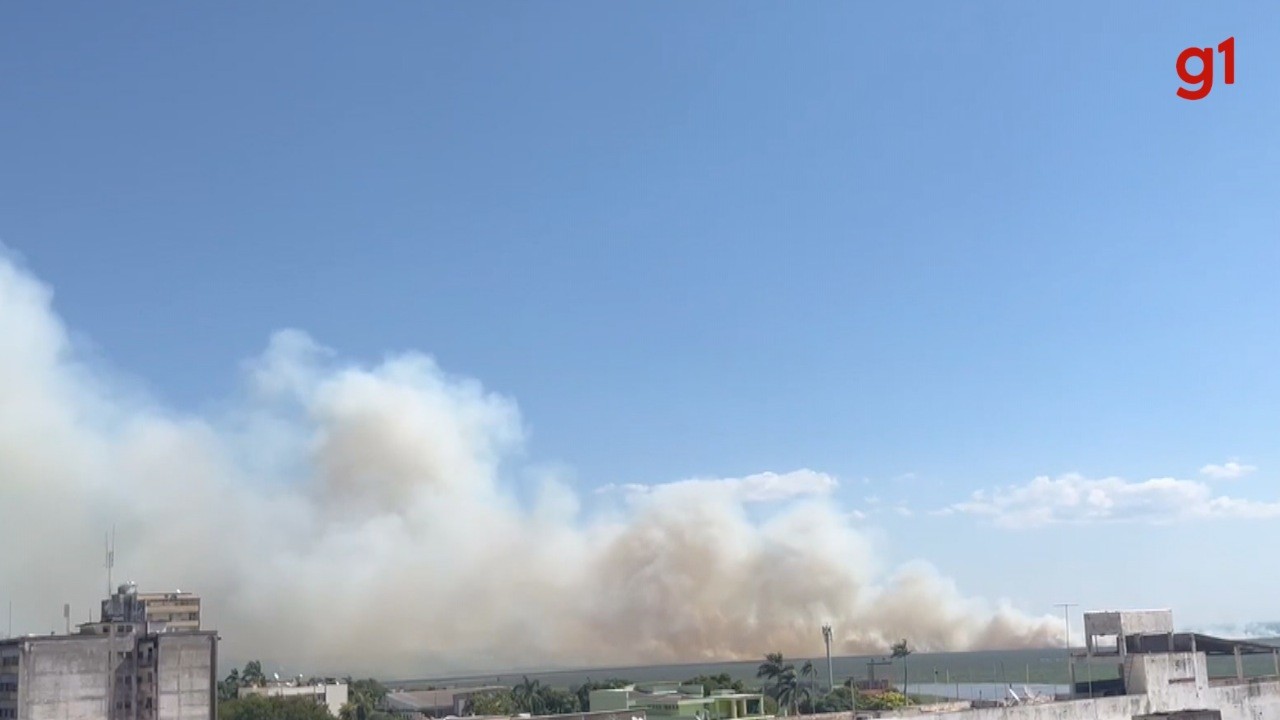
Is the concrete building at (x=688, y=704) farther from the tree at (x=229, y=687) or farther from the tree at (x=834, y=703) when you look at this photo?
the tree at (x=229, y=687)

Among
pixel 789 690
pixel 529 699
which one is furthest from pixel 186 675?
pixel 529 699

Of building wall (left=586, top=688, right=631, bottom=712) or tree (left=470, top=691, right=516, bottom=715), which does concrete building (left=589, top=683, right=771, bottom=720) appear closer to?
building wall (left=586, top=688, right=631, bottom=712)

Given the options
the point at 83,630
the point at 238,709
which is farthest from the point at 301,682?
the point at 83,630

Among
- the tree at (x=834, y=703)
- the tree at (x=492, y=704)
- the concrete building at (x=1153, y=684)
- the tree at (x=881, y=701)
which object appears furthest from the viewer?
the tree at (x=492, y=704)

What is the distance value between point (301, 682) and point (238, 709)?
58.2m

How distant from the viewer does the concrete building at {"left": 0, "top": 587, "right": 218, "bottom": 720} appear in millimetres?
53594

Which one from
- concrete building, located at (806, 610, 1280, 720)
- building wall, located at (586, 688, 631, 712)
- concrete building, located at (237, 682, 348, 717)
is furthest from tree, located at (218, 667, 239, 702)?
concrete building, located at (806, 610, 1280, 720)

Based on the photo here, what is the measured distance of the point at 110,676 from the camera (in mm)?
56094

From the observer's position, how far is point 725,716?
228 ft

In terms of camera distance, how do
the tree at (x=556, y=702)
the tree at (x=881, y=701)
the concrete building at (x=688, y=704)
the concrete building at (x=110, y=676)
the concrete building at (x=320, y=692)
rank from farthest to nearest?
1. the concrete building at (x=320, y=692)
2. the tree at (x=556, y=702)
3. the tree at (x=881, y=701)
4. the concrete building at (x=688, y=704)
5. the concrete building at (x=110, y=676)

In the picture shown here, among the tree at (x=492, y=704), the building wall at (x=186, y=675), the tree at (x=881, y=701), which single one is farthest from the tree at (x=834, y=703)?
the building wall at (x=186, y=675)

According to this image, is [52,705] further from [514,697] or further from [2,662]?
[514,697]

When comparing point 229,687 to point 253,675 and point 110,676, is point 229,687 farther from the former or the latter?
point 110,676

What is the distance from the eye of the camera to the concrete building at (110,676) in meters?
53.6
